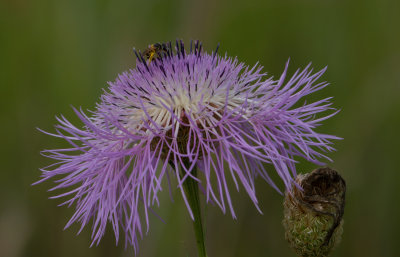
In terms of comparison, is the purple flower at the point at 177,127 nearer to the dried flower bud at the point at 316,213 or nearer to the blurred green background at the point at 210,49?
the dried flower bud at the point at 316,213

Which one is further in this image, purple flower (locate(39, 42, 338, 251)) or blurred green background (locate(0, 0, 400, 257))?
blurred green background (locate(0, 0, 400, 257))

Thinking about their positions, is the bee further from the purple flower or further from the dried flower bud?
the dried flower bud

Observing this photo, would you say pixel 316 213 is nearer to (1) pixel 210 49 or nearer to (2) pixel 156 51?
(2) pixel 156 51

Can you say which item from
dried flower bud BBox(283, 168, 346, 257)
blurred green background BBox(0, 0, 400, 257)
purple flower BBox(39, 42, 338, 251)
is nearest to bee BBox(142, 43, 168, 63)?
purple flower BBox(39, 42, 338, 251)

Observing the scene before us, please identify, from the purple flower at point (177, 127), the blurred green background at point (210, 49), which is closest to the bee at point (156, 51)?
the purple flower at point (177, 127)

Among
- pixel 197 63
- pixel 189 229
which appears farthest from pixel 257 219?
pixel 197 63

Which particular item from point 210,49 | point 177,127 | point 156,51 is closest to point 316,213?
point 177,127
